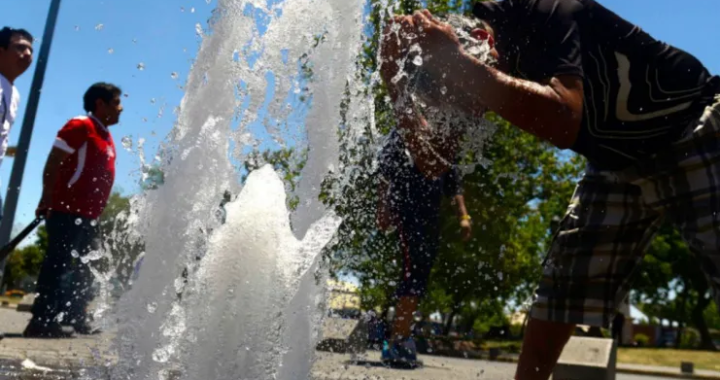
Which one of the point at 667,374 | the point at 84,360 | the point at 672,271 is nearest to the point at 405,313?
the point at 84,360

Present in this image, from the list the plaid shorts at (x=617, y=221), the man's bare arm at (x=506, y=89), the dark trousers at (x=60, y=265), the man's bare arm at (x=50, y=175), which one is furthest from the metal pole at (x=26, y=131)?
the man's bare arm at (x=506, y=89)

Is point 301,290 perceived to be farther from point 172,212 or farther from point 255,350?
point 172,212

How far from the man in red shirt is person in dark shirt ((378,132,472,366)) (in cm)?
241

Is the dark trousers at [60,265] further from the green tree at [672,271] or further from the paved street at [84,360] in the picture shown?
the green tree at [672,271]

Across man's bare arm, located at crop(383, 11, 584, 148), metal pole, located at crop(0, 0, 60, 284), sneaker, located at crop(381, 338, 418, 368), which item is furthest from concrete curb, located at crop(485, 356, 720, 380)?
man's bare arm, located at crop(383, 11, 584, 148)

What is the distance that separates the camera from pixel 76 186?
572 centimetres

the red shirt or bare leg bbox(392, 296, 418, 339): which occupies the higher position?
the red shirt

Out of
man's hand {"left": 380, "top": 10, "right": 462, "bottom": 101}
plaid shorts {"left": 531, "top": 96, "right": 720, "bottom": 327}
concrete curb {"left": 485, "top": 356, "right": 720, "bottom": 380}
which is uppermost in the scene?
man's hand {"left": 380, "top": 10, "right": 462, "bottom": 101}

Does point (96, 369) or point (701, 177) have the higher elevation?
point (701, 177)

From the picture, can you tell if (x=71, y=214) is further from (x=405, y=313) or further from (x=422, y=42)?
(x=422, y=42)

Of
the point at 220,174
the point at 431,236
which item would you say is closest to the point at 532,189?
the point at 431,236

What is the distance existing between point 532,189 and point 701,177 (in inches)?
880

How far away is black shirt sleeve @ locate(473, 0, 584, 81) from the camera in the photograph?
2172mm

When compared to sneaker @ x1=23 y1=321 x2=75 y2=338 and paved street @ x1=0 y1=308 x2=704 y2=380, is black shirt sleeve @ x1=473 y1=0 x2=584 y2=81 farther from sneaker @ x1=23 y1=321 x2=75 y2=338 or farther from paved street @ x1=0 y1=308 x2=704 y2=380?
sneaker @ x1=23 y1=321 x2=75 y2=338
